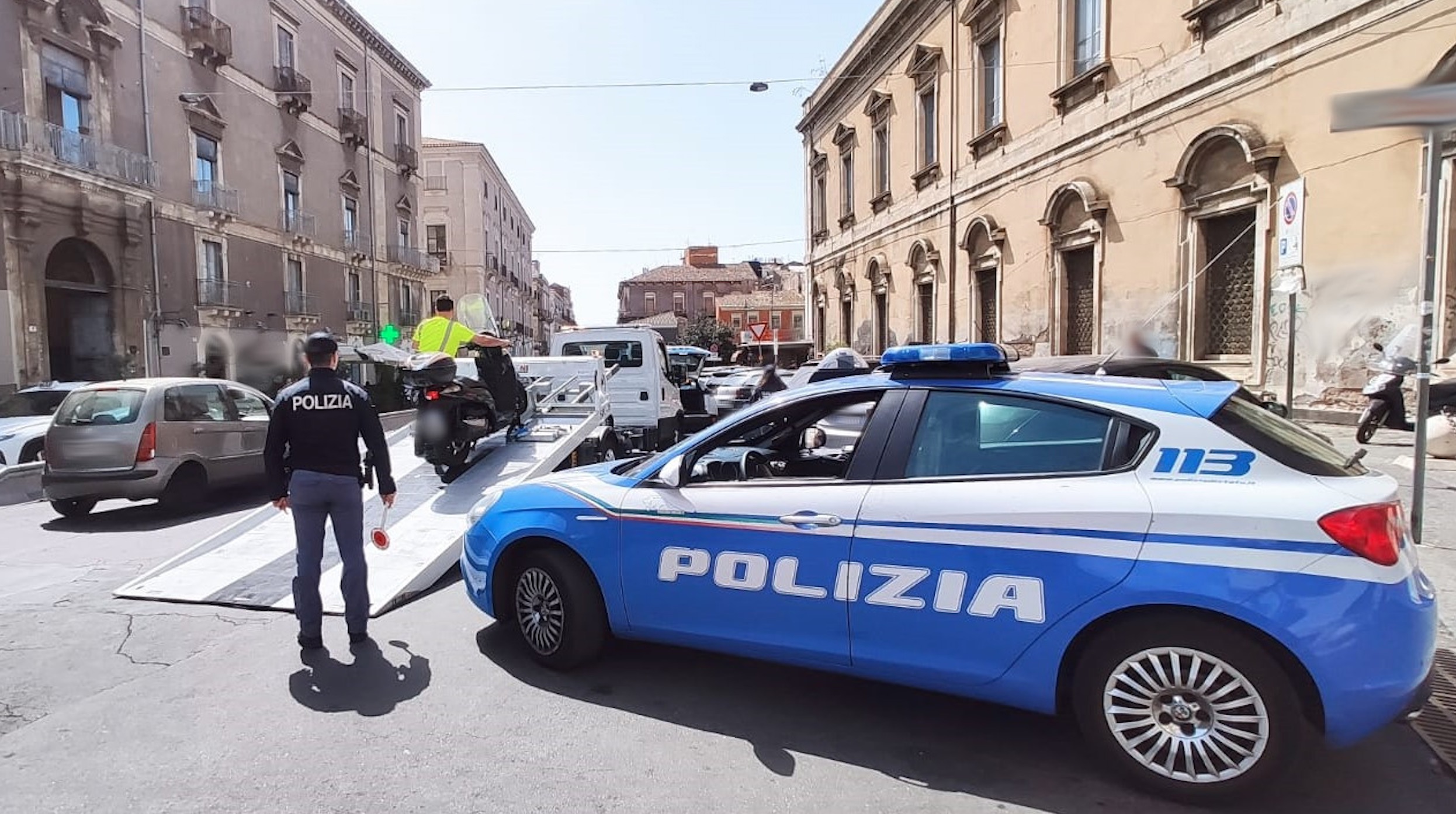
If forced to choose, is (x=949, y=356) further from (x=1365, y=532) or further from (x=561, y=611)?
(x=561, y=611)

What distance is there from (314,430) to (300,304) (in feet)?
102

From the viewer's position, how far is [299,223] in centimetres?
3184

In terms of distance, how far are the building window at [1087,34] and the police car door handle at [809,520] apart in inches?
590

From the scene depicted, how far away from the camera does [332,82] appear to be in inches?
1359

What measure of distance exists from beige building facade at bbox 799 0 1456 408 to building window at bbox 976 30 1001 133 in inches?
2.6

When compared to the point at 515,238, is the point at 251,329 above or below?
below

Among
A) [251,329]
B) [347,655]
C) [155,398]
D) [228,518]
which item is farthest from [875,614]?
[251,329]

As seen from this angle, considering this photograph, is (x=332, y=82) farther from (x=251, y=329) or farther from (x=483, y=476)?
(x=483, y=476)

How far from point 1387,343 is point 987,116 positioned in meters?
11.7

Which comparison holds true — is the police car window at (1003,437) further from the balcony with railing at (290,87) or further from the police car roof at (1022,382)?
the balcony with railing at (290,87)

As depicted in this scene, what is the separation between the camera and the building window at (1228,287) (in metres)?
12.4

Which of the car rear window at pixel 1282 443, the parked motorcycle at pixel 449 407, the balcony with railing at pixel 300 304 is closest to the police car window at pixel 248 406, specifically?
the parked motorcycle at pixel 449 407

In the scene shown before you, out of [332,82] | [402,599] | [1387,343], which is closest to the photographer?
[402,599]

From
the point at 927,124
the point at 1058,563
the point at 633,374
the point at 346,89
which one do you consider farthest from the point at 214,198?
the point at 1058,563
